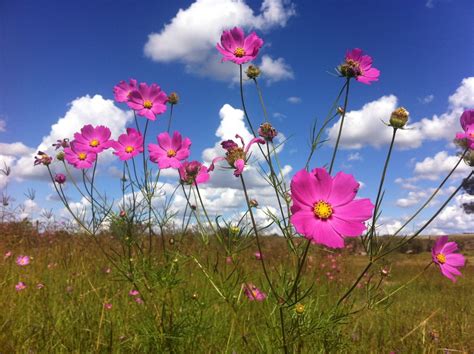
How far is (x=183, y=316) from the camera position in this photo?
5.84 feet

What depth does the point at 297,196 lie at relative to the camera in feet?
3.14

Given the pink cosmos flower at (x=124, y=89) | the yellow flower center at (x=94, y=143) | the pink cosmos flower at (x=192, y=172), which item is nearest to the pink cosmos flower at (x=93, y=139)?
the yellow flower center at (x=94, y=143)

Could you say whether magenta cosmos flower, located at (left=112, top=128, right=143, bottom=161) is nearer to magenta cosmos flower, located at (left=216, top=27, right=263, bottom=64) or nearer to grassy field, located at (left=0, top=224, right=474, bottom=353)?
grassy field, located at (left=0, top=224, right=474, bottom=353)

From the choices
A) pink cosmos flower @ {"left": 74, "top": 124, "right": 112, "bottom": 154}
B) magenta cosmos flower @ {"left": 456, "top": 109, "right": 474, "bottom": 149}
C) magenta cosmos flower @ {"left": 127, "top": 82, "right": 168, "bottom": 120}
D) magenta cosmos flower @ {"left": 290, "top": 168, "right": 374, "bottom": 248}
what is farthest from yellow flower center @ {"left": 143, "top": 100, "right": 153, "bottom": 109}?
magenta cosmos flower @ {"left": 456, "top": 109, "right": 474, "bottom": 149}

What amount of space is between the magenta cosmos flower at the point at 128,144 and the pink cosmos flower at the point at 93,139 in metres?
0.09

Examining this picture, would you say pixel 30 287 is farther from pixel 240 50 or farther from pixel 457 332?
pixel 457 332

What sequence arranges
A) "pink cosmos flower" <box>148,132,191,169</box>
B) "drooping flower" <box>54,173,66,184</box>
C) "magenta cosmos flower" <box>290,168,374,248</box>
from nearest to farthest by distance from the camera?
"magenta cosmos flower" <box>290,168,374,248</box> → "pink cosmos flower" <box>148,132,191,169</box> → "drooping flower" <box>54,173,66,184</box>

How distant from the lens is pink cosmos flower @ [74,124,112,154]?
1852 mm

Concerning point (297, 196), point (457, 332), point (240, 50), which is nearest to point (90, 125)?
point (240, 50)

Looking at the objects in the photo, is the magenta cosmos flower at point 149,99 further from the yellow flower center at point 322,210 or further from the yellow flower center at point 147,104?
the yellow flower center at point 322,210

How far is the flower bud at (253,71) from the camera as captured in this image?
1.49 metres

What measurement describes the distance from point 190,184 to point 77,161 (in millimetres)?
659

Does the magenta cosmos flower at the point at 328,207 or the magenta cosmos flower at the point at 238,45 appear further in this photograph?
the magenta cosmos flower at the point at 238,45

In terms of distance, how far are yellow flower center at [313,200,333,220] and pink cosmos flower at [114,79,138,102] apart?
3.76ft
